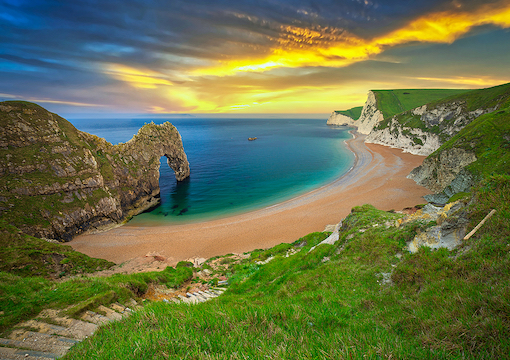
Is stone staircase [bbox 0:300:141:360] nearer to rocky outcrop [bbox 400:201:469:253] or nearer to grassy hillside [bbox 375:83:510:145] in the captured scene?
rocky outcrop [bbox 400:201:469:253]

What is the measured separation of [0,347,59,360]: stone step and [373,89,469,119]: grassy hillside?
493 feet

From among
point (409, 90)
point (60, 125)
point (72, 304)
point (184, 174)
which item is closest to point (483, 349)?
point (72, 304)

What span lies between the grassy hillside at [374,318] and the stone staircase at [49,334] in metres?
2.05

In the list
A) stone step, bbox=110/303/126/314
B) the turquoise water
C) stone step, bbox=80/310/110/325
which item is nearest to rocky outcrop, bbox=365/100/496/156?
the turquoise water

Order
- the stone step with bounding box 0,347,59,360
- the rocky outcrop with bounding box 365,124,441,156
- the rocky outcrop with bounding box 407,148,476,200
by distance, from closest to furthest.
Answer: the stone step with bounding box 0,347,59,360 → the rocky outcrop with bounding box 407,148,476,200 → the rocky outcrop with bounding box 365,124,441,156

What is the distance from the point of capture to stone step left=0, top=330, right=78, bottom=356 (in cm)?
561

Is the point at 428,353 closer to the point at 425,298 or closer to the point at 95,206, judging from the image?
the point at 425,298

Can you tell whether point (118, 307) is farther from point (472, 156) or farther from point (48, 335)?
point (472, 156)

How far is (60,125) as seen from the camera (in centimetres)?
3175

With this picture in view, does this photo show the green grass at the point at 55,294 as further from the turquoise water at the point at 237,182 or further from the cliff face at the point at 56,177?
the turquoise water at the point at 237,182

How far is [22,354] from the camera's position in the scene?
17.4 ft

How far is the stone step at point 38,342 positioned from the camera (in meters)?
5.61

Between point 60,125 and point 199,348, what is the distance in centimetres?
4346

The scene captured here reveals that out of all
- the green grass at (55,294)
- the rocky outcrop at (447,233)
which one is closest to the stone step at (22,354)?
the green grass at (55,294)
